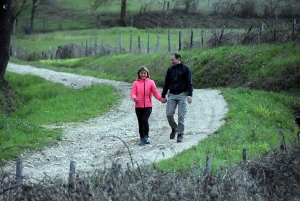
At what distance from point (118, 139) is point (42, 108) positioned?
8.11 m

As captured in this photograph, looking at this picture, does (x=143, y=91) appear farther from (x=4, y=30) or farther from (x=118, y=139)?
(x=4, y=30)

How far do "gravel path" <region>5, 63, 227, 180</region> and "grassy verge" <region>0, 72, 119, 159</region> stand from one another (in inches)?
17.6

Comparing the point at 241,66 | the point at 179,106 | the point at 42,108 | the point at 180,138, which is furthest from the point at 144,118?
the point at 241,66

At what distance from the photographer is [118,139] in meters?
16.2

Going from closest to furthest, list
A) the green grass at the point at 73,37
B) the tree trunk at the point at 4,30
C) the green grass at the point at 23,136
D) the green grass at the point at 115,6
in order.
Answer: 1. the green grass at the point at 23,136
2. the tree trunk at the point at 4,30
3. the green grass at the point at 73,37
4. the green grass at the point at 115,6

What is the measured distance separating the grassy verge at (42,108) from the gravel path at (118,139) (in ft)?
1.46

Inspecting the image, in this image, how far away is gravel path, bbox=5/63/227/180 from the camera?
13319mm

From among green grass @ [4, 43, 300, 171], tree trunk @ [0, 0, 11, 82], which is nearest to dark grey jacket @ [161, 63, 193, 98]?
green grass @ [4, 43, 300, 171]

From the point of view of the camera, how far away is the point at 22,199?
8.19m

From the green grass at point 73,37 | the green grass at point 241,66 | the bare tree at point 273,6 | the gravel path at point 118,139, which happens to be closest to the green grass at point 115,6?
the green grass at point 73,37

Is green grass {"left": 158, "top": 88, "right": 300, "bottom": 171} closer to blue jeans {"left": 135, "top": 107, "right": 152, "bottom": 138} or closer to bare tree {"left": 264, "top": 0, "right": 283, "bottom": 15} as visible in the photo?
blue jeans {"left": 135, "top": 107, "right": 152, "bottom": 138}

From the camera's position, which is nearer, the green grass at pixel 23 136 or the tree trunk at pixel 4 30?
the green grass at pixel 23 136

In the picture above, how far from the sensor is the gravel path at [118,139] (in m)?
13.3

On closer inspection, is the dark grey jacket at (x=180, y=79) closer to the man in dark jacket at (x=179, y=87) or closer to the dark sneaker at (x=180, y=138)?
the man in dark jacket at (x=179, y=87)
